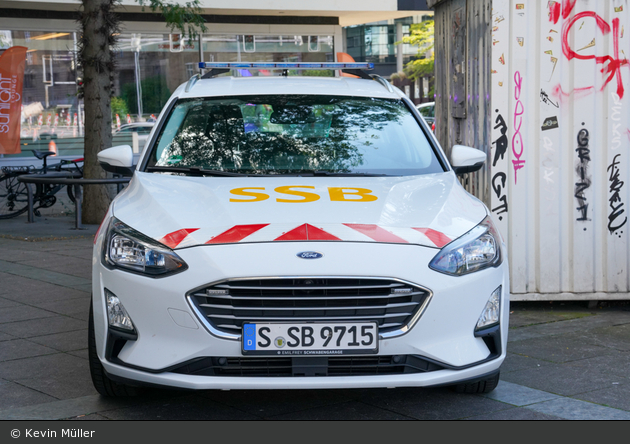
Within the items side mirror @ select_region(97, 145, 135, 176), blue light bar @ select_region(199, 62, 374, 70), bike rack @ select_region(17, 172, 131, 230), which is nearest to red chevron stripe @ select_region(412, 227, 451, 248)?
side mirror @ select_region(97, 145, 135, 176)

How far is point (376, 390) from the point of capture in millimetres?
4238

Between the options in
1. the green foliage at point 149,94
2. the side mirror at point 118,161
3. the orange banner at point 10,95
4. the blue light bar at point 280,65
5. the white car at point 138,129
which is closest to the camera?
the side mirror at point 118,161

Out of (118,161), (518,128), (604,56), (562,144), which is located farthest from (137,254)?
(604,56)

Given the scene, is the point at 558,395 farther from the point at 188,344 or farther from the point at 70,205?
the point at 70,205

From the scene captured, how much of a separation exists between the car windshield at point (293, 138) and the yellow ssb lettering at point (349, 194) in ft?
1.16

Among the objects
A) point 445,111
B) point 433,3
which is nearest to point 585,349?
point 445,111

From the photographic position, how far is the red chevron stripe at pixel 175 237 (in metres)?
3.48

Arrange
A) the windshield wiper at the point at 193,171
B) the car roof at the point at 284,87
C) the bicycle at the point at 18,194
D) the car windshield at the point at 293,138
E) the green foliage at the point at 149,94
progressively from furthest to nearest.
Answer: the green foliage at the point at 149,94 → the bicycle at the point at 18,194 → the car roof at the point at 284,87 → the car windshield at the point at 293,138 → the windshield wiper at the point at 193,171

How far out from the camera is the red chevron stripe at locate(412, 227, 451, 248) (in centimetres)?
353

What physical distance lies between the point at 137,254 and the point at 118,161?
129 centimetres

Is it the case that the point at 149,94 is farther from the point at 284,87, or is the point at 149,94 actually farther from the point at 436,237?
the point at 436,237

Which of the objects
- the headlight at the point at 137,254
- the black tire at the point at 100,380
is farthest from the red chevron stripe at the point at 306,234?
the black tire at the point at 100,380

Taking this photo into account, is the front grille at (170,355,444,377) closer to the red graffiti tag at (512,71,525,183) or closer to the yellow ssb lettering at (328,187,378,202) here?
the yellow ssb lettering at (328,187,378,202)

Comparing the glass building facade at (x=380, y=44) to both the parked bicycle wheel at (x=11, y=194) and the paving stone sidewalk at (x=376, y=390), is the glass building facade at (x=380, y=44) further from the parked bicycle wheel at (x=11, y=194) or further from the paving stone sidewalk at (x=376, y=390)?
the paving stone sidewalk at (x=376, y=390)
